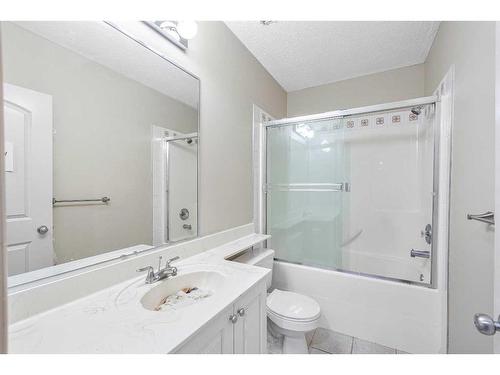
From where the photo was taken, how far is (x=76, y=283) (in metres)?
0.82

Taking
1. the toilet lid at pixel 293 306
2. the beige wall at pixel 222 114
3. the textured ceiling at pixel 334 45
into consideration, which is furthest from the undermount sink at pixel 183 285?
the textured ceiling at pixel 334 45

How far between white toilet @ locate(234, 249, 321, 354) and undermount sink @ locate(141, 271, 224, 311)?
519 mm

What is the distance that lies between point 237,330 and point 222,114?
4.45 ft

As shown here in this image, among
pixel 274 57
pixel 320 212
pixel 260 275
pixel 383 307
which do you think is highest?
pixel 274 57

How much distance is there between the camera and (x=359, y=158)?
2.42 meters

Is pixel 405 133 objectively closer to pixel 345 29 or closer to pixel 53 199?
pixel 345 29

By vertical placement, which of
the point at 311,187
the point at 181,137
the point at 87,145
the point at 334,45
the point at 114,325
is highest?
the point at 334,45

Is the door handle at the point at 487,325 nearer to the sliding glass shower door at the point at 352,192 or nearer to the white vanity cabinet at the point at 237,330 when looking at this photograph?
the white vanity cabinet at the point at 237,330

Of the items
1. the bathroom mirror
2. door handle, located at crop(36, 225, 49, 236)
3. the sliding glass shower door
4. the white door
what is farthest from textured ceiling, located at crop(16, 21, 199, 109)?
the sliding glass shower door

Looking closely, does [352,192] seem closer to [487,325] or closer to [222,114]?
[222,114]

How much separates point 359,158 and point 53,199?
2.56 meters

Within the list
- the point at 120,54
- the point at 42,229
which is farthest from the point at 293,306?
the point at 120,54

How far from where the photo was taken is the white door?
702mm
